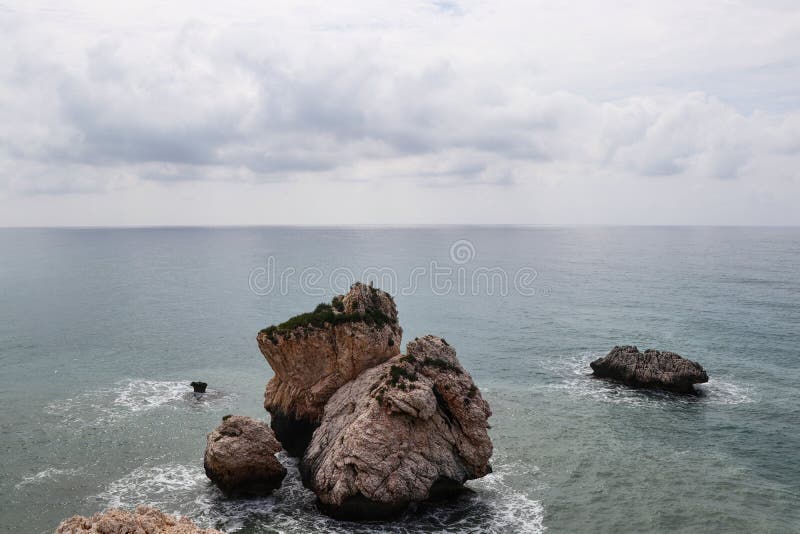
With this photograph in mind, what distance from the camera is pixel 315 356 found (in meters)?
41.2

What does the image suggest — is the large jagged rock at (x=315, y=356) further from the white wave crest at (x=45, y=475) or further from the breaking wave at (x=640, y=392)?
the breaking wave at (x=640, y=392)

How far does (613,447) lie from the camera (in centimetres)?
4066

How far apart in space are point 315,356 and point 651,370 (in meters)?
32.8

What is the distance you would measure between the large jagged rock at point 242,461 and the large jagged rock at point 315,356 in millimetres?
5564

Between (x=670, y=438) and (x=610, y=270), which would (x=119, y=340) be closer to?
(x=670, y=438)

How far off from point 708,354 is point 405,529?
160 ft

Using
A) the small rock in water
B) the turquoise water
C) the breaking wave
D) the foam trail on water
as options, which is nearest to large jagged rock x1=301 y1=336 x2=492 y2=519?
the foam trail on water

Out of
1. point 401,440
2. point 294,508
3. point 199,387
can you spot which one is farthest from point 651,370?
point 199,387

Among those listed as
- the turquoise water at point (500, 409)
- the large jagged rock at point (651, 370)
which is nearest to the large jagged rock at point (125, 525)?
the turquoise water at point (500, 409)

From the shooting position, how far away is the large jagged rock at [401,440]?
31078 millimetres

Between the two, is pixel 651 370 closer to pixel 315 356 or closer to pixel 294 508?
pixel 315 356

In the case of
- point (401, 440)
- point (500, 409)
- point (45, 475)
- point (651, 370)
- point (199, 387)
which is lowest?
point (45, 475)

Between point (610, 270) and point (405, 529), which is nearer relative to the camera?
point (405, 529)

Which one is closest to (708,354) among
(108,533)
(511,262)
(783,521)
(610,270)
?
(783,521)
